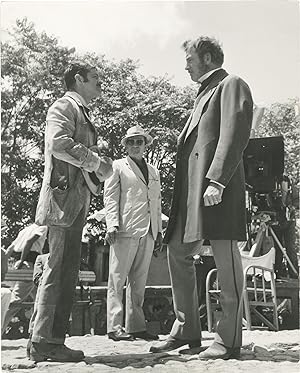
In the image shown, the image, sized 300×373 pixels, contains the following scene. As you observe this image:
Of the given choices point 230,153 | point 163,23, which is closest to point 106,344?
point 230,153

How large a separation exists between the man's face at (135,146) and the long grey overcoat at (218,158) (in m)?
0.78

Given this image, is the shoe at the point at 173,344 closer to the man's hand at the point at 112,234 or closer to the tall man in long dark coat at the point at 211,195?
the tall man in long dark coat at the point at 211,195

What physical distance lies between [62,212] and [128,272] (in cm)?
106

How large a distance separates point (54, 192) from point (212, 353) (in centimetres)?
99

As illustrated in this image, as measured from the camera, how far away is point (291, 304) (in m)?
4.27

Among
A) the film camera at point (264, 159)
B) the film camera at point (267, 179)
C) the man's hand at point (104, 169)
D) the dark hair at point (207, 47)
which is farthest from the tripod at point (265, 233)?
the man's hand at point (104, 169)

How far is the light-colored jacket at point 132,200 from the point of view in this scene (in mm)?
3461

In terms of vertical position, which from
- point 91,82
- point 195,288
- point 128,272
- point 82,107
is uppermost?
point 91,82

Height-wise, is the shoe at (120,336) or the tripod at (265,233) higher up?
the tripod at (265,233)

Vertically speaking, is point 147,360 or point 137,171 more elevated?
point 137,171

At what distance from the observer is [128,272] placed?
347 cm

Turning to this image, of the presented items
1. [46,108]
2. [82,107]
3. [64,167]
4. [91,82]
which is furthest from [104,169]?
[46,108]

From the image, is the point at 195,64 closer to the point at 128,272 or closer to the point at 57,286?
the point at 57,286

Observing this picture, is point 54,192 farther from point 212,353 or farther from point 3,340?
point 212,353
